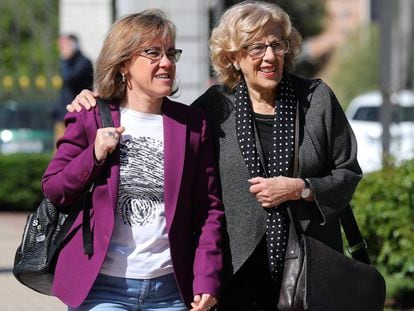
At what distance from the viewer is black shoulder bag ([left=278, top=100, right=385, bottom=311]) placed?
14.9ft

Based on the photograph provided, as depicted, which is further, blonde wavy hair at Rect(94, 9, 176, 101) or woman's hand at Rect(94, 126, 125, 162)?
blonde wavy hair at Rect(94, 9, 176, 101)

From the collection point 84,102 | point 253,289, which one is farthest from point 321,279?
point 84,102

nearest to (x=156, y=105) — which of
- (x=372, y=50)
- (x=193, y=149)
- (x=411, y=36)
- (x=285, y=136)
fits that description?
(x=193, y=149)

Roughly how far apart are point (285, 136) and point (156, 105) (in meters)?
0.54

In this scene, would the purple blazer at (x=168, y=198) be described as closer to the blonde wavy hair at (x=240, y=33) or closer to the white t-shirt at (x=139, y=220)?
the white t-shirt at (x=139, y=220)

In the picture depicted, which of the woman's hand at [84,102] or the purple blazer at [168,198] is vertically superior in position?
the woman's hand at [84,102]

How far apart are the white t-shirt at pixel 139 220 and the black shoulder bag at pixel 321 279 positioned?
510mm

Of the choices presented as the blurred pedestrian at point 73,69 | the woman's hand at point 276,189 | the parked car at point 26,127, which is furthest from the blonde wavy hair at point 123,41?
the parked car at point 26,127

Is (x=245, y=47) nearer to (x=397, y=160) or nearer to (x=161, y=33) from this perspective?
(x=161, y=33)

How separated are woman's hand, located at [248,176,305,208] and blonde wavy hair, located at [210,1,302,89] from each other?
507mm

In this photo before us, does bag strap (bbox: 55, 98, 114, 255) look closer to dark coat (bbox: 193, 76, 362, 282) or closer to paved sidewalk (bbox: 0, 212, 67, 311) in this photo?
dark coat (bbox: 193, 76, 362, 282)

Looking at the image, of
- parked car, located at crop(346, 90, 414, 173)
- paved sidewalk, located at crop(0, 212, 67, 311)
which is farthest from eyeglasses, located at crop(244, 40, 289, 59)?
parked car, located at crop(346, 90, 414, 173)

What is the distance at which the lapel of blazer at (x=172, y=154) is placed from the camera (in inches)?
172

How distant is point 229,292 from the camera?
472cm
